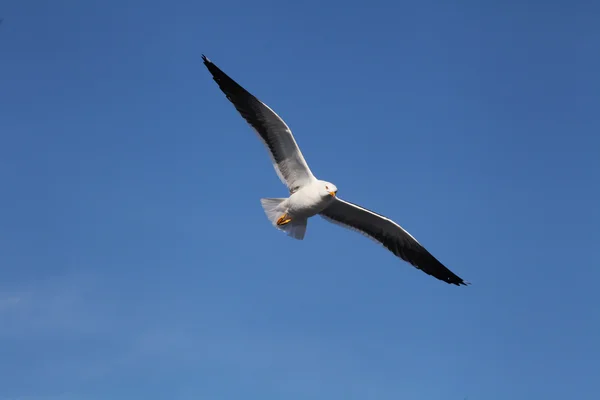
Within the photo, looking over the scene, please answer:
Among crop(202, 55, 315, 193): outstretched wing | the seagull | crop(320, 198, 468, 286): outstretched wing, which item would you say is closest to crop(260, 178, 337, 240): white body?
the seagull

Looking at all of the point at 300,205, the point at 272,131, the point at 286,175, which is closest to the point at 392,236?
the point at 300,205

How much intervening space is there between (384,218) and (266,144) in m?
3.03

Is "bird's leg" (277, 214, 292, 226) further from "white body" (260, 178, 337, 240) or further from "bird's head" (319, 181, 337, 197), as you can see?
"bird's head" (319, 181, 337, 197)

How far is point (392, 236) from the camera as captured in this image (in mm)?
18203

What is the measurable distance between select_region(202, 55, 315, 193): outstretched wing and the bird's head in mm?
343

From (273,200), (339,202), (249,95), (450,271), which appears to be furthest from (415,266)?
(249,95)

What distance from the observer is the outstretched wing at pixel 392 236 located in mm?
17859

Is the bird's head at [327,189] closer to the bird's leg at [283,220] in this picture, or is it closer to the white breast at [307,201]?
the white breast at [307,201]

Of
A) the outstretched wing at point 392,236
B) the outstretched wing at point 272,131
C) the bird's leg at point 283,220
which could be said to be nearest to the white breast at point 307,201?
the bird's leg at point 283,220

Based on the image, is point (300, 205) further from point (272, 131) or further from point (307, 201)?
point (272, 131)

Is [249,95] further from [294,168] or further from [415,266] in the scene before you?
[415,266]

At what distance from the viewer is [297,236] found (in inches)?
675

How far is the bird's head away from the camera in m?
16.4

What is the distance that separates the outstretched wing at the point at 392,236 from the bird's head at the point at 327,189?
1.19m
